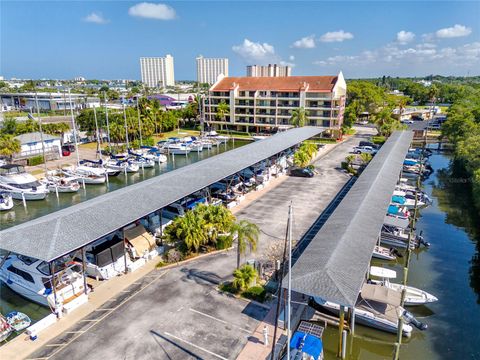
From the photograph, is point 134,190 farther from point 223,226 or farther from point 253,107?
point 253,107

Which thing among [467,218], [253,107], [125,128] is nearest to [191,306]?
[467,218]

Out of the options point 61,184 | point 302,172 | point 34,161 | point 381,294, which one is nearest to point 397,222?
point 381,294

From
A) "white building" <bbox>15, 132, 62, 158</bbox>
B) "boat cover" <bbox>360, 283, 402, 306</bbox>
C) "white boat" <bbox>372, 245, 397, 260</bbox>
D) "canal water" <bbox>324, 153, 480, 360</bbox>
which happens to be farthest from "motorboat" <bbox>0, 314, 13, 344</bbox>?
"white building" <bbox>15, 132, 62, 158</bbox>

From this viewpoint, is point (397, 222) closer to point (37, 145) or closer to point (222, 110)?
point (37, 145)

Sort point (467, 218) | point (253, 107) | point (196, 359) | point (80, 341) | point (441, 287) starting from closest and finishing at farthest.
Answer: point (196, 359)
point (80, 341)
point (441, 287)
point (467, 218)
point (253, 107)

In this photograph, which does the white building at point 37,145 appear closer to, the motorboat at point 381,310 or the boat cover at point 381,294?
the motorboat at point 381,310

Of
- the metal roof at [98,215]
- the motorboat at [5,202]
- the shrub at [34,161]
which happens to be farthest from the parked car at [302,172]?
the shrub at [34,161]
